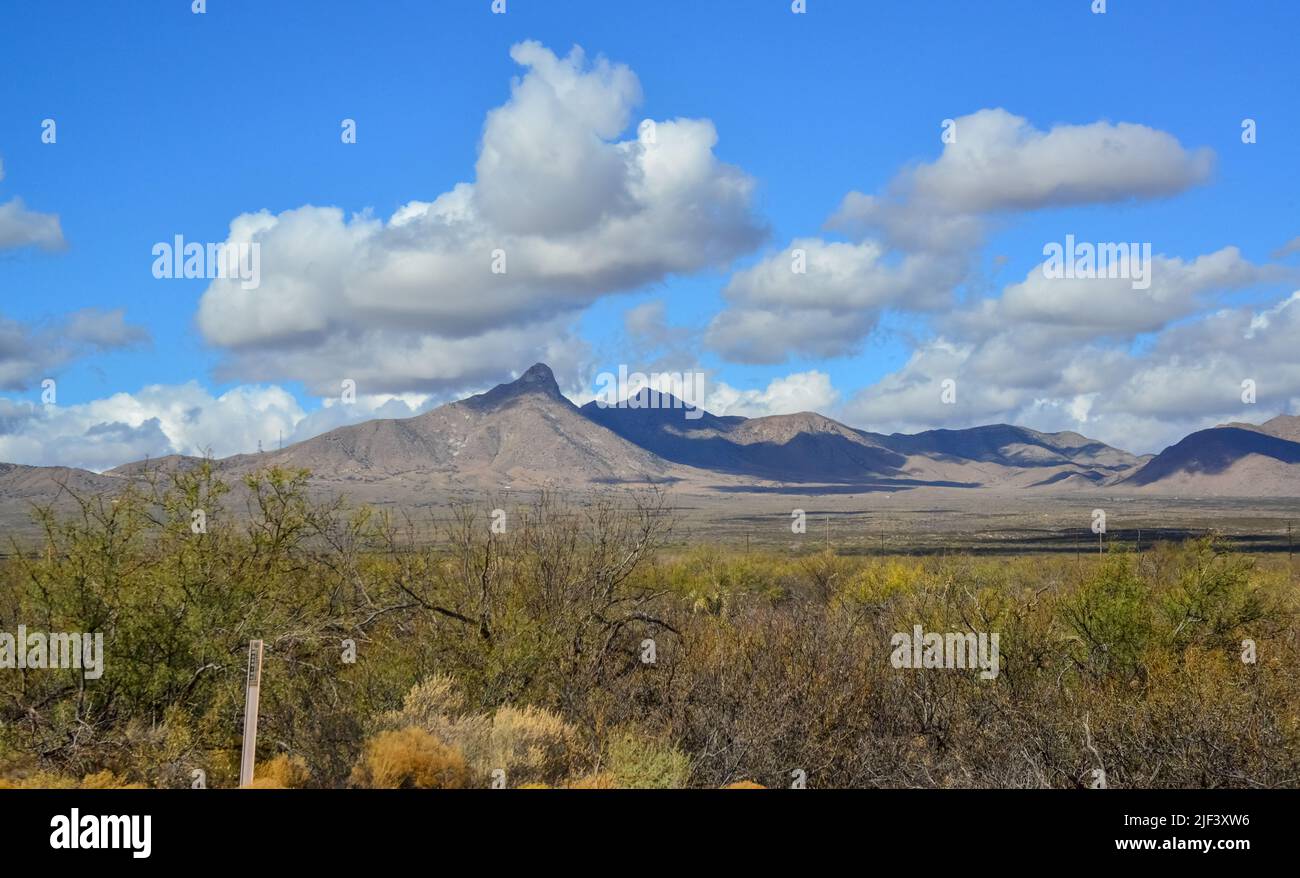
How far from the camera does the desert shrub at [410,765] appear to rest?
1067cm

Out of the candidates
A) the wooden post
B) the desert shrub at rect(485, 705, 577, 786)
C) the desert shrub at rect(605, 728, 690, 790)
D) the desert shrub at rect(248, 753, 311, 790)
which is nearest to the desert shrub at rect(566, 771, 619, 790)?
the desert shrub at rect(605, 728, 690, 790)

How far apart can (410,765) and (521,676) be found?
4.95 metres

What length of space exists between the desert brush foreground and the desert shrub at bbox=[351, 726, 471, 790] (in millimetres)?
33

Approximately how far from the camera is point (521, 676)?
15742 millimetres

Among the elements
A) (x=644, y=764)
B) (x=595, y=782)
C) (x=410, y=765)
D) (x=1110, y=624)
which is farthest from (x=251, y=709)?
(x=1110, y=624)

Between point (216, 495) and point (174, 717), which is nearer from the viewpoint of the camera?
point (174, 717)

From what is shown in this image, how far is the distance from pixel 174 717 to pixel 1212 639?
22.9m

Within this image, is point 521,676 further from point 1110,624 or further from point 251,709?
point 1110,624

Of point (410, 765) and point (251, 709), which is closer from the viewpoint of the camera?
point (251, 709)

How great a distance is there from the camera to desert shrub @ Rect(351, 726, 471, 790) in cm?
1067

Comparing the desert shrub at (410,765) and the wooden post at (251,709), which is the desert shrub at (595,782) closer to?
the desert shrub at (410,765)
